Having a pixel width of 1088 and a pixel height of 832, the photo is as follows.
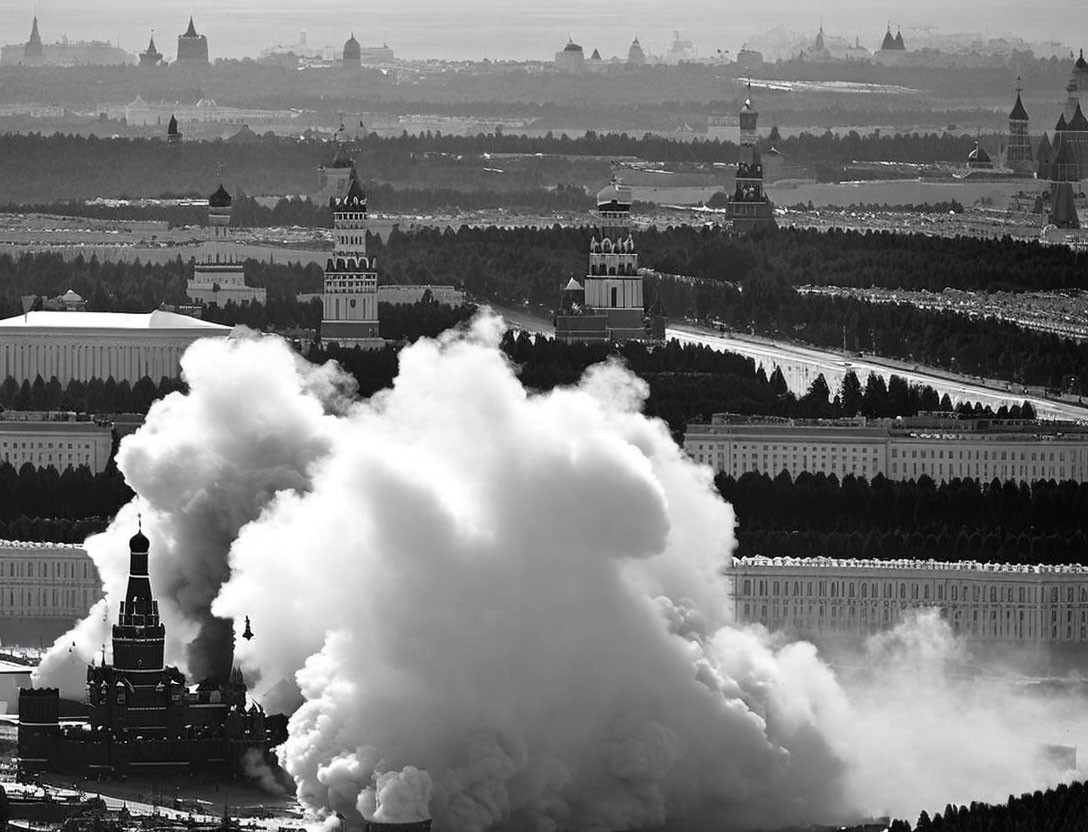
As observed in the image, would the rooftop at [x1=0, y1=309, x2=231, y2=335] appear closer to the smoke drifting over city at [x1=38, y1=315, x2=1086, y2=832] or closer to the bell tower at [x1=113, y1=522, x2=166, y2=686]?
the smoke drifting over city at [x1=38, y1=315, x2=1086, y2=832]

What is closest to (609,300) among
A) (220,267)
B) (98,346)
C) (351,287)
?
(351,287)

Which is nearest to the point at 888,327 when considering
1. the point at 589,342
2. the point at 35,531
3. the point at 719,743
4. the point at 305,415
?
the point at 589,342

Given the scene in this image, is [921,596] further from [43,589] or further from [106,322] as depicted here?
[106,322]

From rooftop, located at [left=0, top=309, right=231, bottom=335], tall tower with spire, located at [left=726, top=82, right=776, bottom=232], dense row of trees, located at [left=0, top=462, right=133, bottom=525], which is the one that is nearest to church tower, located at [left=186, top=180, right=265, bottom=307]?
rooftop, located at [left=0, top=309, right=231, bottom=335]

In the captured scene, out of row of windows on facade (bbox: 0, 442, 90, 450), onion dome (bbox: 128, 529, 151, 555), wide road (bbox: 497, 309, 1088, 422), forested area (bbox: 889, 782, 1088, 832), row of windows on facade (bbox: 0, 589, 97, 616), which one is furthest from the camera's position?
wide road (bbox: 497, 309, 1088, 422)

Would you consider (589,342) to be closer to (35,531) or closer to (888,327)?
(888,327)

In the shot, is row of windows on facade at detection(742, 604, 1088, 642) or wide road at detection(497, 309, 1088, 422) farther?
wide road at detection(497, 309, 1088, 422)
